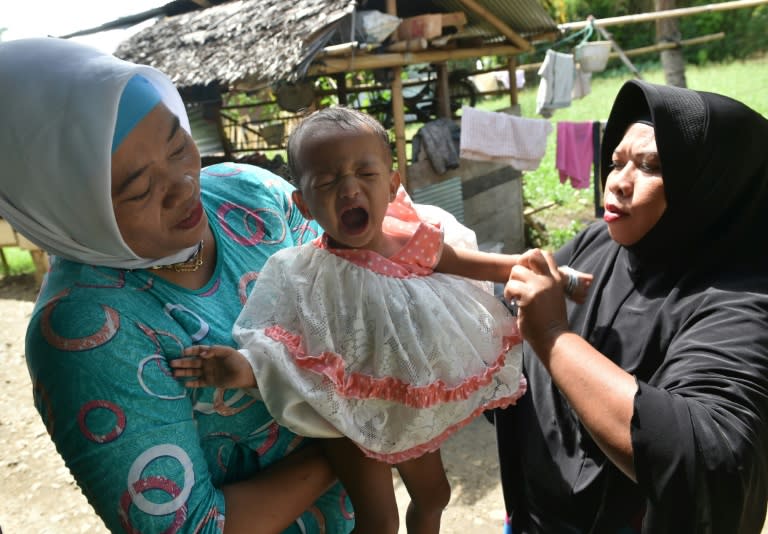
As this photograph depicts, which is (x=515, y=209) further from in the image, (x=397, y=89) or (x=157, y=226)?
(x=157, y=226)

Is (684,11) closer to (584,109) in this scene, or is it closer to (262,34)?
(262,34)

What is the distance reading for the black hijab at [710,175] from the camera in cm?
150

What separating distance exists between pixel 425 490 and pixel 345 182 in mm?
1027

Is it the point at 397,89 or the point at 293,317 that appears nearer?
the point at 293,317

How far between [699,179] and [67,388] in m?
1.65

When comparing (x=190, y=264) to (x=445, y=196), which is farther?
(x=445, y=196)

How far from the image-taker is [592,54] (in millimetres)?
8844

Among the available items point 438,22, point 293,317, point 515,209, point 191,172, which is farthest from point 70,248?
point 515,209

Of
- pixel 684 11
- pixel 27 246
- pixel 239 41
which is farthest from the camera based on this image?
pixel 27 246

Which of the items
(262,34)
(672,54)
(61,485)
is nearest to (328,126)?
(61,485)

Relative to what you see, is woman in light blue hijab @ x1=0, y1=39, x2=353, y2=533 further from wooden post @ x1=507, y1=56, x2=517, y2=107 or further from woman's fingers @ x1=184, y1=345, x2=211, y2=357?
wooden post @ x1=507, y1=56, x2=517, y2=107

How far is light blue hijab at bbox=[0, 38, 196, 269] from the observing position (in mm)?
1312

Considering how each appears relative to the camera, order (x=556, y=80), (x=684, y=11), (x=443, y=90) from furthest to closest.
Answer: (x=556, y=80), (x=443, y=90), (x=684, y=11)

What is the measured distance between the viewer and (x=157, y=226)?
146cm
